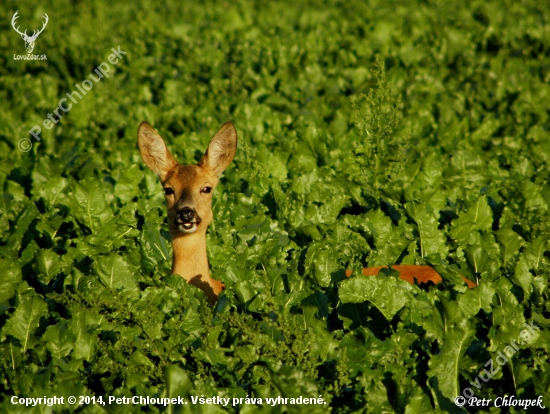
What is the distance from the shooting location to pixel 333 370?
13.7ft

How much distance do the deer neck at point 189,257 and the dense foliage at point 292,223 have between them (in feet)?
0.66

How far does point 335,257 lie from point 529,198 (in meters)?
1.98

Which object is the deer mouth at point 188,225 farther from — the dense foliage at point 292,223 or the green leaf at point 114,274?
the green leaf at point 114,274

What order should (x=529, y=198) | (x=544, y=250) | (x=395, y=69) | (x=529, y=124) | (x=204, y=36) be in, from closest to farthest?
(x=544, y=250), (x=529, y=198), (x=529, y=124), (x=395, y=69), (x=204, y=36)

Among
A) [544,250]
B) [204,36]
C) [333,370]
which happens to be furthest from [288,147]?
[204,36]

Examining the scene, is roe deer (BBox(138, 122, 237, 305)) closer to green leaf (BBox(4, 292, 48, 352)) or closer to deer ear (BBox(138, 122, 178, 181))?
deer ear (BBox(138, 122, 178, 181))

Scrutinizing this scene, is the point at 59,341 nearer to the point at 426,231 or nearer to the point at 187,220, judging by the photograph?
the point at 187,220

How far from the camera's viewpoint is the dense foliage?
4.15 metres

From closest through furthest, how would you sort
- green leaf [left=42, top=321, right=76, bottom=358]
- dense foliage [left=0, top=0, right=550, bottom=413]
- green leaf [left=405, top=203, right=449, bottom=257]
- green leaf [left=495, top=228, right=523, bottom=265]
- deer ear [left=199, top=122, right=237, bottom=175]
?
1. dense foliage [left=0, top=0, right=550, bottom=413]
2. green leaf [left=42, top=321, right=76, bottom=358]
3. green leaf [left=495, top=228, right=523, bottom=265]
4. deer ear [left=199, top=122, right=237, bottom=175]
5. green leaf [left=405, top=203, right=449, bottom=257]

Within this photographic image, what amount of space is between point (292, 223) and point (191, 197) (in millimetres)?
1096

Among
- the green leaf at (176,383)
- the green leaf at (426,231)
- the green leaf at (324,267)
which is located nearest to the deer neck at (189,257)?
the green leaf at (324,267)

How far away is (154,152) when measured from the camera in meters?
5.73

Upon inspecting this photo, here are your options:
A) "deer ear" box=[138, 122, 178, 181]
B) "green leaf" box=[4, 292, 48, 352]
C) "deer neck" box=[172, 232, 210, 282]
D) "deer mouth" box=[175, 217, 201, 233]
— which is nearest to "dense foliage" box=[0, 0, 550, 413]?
"green leaf" box=[4, 292, 48, 352]

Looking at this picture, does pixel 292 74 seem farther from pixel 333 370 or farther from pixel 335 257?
pixel 333 370
